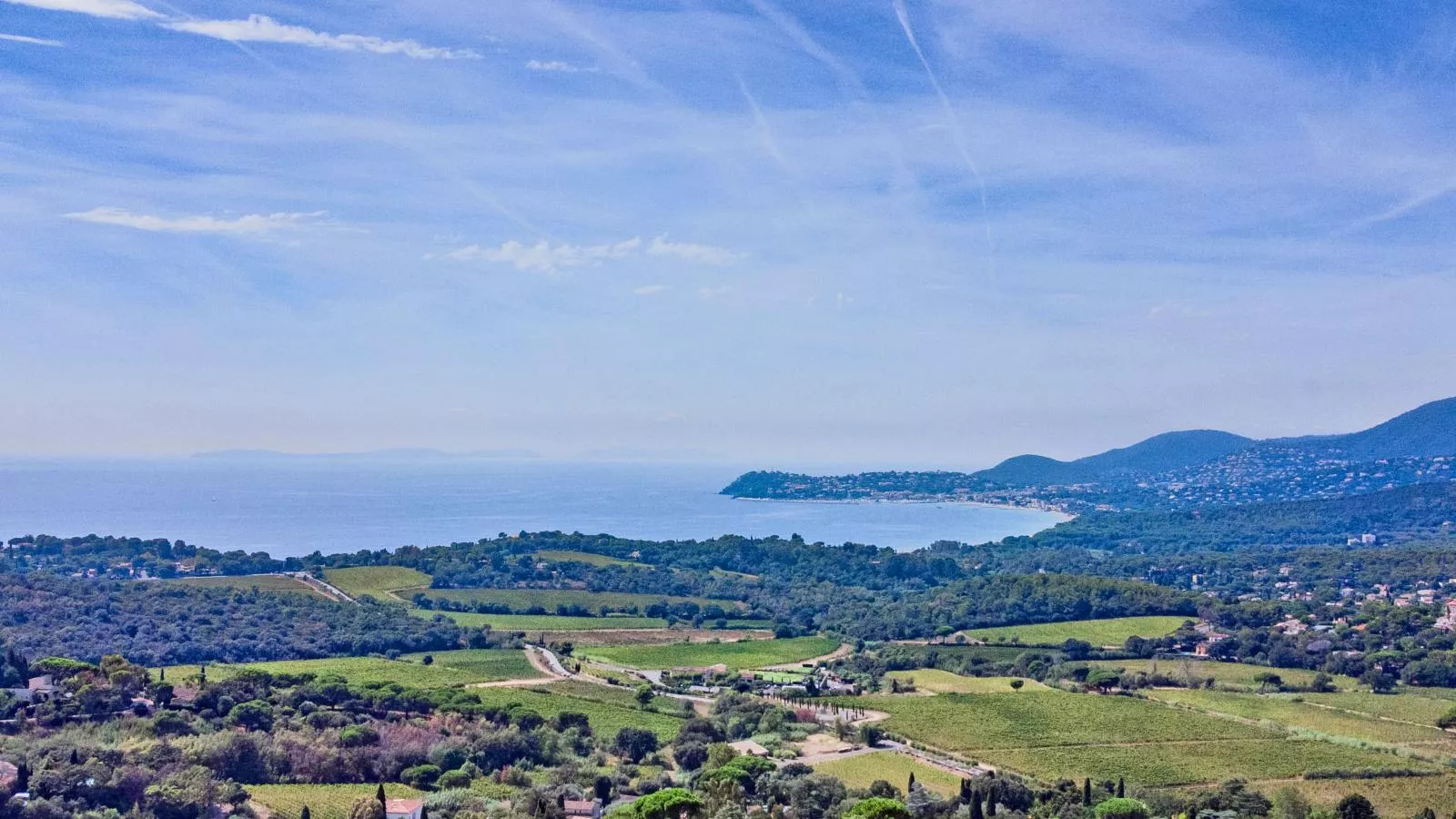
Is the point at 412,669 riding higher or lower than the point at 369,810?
higher

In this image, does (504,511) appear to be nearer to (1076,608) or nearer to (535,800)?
(1076,608)

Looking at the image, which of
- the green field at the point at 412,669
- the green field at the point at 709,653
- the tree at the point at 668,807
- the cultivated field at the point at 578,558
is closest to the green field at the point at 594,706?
the green field at the point at 412,669

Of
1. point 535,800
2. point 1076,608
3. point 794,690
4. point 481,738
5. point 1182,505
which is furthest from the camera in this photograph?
point 1182,505

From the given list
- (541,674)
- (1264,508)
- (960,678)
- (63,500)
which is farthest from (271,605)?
(63,500)

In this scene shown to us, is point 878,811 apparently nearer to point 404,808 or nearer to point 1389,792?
point 404,808

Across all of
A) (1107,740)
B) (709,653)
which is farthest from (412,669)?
(1107,740)
